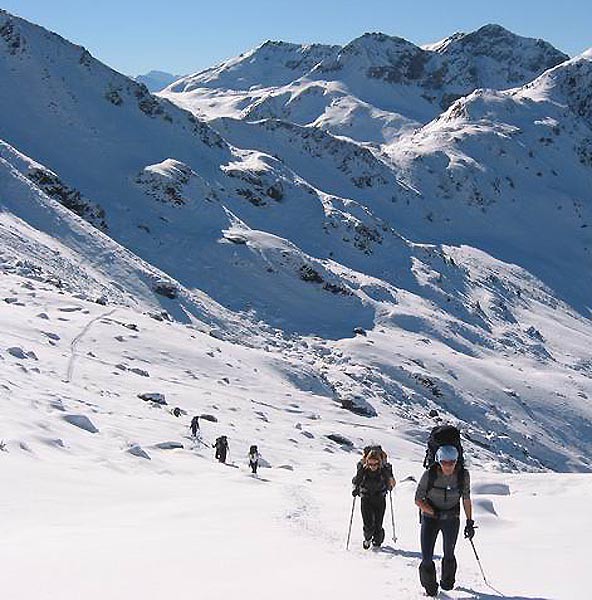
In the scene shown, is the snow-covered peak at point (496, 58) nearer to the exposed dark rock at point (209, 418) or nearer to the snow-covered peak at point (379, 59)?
the snow-covered peak at point (379, 59)

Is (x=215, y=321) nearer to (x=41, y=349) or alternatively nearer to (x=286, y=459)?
(x=41, y=349)

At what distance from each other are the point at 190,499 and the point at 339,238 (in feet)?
225

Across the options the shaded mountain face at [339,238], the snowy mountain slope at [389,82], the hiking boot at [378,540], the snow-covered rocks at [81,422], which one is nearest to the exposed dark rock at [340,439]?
the shaded mountain face at [339,238]

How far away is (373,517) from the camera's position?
1007 centimetres

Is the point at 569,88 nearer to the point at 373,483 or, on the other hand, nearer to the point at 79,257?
→ the point at 79,257

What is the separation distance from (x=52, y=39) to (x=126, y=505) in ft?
267

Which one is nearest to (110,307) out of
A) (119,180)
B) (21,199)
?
(21,199)

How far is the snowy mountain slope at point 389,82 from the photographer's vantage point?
538 feet

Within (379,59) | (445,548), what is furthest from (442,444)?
(379,59)

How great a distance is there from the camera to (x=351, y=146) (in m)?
110

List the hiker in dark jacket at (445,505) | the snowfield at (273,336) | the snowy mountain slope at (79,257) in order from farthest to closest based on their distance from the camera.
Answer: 1. the snowy mountain slope at (79,257)
2. the snowfield at (273,336)
3. the hiker in dark jacket at (445,505)

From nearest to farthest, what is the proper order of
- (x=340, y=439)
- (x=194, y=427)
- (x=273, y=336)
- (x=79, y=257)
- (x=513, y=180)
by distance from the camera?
(x=194, y=427) < (x=340, y=439) < (x=79, y=257) < (x=273, y=336) < (x=513, y=180)

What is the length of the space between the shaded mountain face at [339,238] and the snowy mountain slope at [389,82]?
3280 centimetres

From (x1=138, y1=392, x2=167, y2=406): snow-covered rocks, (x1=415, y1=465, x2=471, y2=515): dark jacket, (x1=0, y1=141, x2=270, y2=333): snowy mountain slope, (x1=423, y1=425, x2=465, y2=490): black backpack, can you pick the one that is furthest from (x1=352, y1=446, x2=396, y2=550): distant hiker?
(x1=0, y1=141, x2=270, y2=333): snowy mountain slope
